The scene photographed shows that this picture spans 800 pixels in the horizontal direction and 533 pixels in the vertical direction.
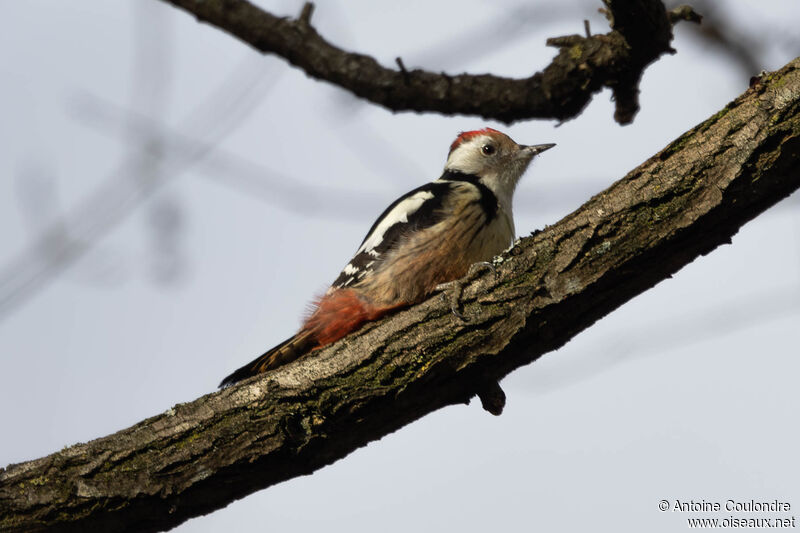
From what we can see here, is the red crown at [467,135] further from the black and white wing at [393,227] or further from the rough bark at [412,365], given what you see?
the rough bark at [412,365]

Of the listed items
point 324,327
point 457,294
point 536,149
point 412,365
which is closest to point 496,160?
point 536,149

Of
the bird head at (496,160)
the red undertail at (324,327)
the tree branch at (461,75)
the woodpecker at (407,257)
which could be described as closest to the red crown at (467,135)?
the bird head at (496,160)

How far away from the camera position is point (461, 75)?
436 cm

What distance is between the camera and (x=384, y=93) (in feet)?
14.0

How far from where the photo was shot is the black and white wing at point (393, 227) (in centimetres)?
449

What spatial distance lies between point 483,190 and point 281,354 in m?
1.67

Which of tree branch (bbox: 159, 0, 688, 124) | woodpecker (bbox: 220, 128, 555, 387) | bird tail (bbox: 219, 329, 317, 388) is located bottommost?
bird tail (bbox: 219, 329, 317, 388)

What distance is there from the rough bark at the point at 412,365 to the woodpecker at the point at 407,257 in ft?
2.08

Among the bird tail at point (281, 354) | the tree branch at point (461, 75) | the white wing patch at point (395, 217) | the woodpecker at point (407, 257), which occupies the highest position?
the tree branch at point (461, 75)

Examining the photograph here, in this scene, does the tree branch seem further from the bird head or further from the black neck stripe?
the bird head

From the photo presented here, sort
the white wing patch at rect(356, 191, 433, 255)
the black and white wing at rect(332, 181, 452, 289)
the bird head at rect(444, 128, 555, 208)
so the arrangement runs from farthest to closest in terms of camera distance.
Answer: the bird head at rect(444, 128, 555, 208)
the white wing patch at rect(356, 191, 433, 255)
the black and white wing at rect(332, 181, 452, 289)

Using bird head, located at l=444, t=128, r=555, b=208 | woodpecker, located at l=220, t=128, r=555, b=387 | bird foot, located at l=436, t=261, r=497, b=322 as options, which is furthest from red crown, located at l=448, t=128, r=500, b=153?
bird foot, located at l=436, t=261, r=497, b=322

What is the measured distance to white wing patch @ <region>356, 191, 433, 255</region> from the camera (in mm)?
4594

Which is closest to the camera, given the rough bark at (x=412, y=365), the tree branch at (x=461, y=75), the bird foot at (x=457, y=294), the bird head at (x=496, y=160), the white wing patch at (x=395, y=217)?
the rough bark at (x=412, y=365)
